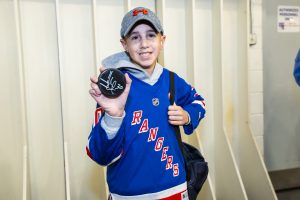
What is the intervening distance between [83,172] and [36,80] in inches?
23.6

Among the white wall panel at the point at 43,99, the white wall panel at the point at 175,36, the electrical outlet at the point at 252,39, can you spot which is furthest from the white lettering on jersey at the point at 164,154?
the electrical outlet at the point at 252,39

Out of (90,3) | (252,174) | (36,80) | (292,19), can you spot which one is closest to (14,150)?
(36,80)

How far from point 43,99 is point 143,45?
33.0 inches

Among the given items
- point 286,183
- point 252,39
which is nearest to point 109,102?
point 252,39

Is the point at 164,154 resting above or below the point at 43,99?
below

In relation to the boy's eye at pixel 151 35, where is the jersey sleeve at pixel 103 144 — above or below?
below

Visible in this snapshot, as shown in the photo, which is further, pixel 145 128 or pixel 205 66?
pixel 205 66

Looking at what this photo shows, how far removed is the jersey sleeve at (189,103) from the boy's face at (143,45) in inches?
7.0

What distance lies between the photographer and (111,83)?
2.91ft

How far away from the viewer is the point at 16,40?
4.97 ft

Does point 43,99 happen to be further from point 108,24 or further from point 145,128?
point 145,128

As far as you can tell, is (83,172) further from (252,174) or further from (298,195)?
(298,195)

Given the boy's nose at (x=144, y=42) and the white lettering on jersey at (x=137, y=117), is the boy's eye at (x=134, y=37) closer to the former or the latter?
the boy's nose at (x=144, y=42)

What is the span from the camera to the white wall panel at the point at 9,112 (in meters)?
1.56
